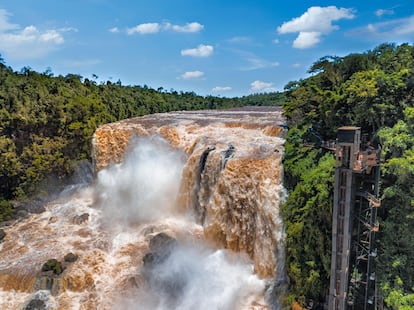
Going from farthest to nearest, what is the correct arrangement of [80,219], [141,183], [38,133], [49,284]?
[38,133] → [141,183] → [80,219] → [49,284]

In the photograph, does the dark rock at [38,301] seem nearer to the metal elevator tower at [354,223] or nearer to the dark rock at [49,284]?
the dark rock at [49,284]

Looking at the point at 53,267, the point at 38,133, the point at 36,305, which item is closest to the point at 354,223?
the point at 36,305

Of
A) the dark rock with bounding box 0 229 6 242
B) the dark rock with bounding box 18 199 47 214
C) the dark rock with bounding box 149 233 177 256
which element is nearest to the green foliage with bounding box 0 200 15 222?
the dark rock with bounding box 18 199 47 214

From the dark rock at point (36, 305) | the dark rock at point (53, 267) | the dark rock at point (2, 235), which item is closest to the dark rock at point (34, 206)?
the dark rock at point (2, 235)

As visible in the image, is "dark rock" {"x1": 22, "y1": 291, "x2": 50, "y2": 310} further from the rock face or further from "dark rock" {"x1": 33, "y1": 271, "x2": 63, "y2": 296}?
the rock face

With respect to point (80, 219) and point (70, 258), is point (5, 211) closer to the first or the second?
point (80, 219)
